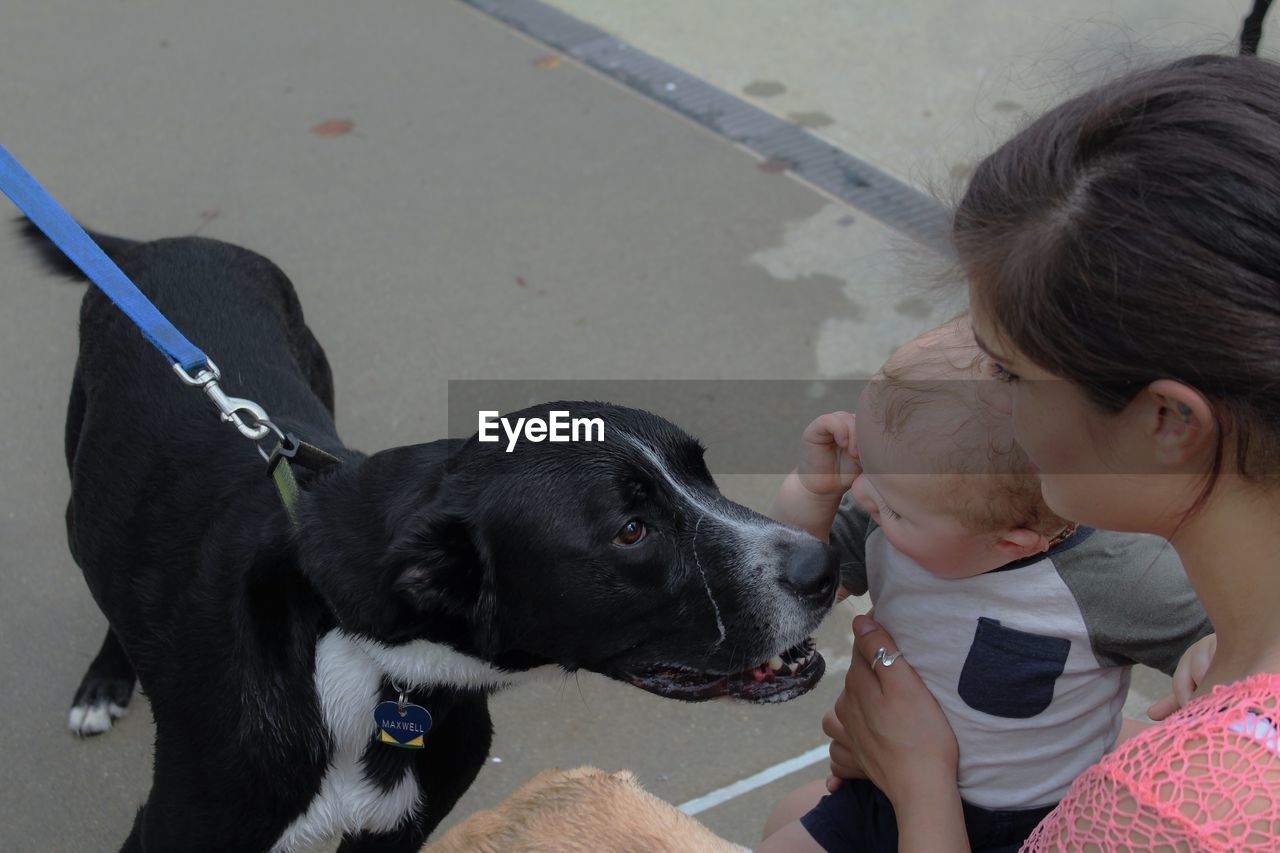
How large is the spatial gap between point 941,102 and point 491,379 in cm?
259

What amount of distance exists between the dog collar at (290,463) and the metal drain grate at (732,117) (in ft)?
9.14

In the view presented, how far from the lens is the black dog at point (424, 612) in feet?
6.41

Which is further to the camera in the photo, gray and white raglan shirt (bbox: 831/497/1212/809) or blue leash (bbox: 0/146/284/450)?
blue leash (bbox: 0/146/284/450)

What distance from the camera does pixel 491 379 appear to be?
13.5 feet

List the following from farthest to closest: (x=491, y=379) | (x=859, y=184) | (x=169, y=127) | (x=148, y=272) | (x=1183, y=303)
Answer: (x=169, y=127) < (x=859, y=184) < (x=491, y=379) < (x=148, y=272) < (x=1183, y=303)

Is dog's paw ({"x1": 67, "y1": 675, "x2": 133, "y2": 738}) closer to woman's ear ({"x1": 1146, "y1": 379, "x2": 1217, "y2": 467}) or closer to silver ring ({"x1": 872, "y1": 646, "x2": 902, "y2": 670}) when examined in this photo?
silver ring ({"x1": 872, "y1": 646, "x2": 902, "y2": 670})

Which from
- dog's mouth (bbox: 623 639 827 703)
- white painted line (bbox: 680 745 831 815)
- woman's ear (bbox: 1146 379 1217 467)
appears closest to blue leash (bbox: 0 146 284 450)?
dog's mouth (bbox: 623 639 827 703)

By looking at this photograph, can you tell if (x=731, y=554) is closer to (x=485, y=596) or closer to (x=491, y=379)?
(x=485, y=596)

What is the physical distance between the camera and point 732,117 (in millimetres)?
5453

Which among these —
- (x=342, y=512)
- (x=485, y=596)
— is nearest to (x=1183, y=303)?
(x=485, y=596)

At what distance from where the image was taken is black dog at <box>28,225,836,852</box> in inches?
76.9

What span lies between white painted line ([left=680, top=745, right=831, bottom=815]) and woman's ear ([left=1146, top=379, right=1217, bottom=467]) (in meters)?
1.72

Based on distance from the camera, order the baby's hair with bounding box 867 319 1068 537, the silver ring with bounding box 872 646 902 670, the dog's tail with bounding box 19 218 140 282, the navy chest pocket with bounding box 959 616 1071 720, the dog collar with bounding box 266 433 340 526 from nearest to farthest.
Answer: the baby's hair with bounding box 867 319 1068 537, the navy chest pocket with bounding box 959 616 1071 720, the silver ring with bounding box 872 646 902 670, the dog collar with bounding box 266 433 340 526, the dog's tail with bounding box 19 218 140 282

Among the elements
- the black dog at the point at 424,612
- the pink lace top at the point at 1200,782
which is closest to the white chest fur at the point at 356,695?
the black dog at the point at 424,612
